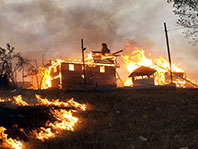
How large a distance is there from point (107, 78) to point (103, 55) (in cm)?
407

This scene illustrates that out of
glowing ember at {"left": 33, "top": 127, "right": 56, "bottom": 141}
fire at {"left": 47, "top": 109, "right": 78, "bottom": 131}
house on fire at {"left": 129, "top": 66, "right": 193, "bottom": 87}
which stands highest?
house on fire at {"left": 129, "top": 66, "right": 193, "bottom": 87}

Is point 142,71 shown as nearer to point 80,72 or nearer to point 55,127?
point 80,72

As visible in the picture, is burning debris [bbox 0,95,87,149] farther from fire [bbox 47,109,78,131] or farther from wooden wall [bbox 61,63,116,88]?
wooden wall [bbox 61,63,116,88]

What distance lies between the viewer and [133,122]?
8969mm

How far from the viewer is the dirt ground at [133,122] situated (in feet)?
22.6

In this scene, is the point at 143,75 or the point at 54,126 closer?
the point at 54,126

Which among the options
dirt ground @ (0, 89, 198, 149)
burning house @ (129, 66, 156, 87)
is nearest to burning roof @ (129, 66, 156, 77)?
burning house @ (129, 66, 156, 87)

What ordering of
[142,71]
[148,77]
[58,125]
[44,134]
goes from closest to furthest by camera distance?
[44,134] → [58,125] → [148,77] → [142,71]

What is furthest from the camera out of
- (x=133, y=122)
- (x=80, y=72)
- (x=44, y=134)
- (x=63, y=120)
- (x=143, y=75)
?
(x=80, y=72)

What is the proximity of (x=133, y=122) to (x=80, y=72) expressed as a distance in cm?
2538

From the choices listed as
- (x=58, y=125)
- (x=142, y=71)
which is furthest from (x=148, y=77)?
(x=58, y=125)

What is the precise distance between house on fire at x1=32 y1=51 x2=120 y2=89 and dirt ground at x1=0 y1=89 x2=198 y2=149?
700 inches

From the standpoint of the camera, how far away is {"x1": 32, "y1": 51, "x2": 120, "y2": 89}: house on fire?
32.1 metres

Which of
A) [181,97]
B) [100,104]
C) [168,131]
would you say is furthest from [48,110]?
[181,97]
